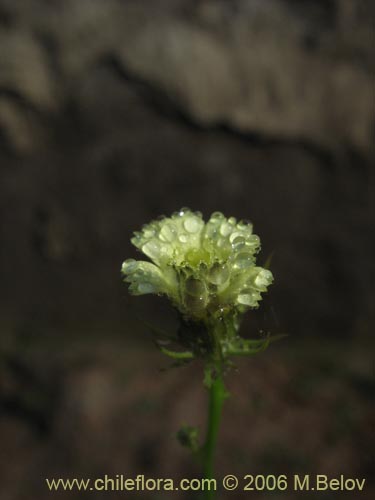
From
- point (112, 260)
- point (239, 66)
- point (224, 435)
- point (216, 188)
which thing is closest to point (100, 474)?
point (224, 435)

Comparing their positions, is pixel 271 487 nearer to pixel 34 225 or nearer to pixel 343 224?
pixel 343 224

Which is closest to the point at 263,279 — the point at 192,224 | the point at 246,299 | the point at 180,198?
the point at 246,299

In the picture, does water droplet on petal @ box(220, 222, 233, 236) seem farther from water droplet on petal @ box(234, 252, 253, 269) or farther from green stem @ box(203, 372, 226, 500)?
green stem @ box(203, 372, 226, 500)

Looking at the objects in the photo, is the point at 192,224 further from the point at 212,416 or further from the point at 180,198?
the point at 180,198

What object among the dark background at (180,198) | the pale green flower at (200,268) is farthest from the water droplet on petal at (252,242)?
the dark background at (180,198)

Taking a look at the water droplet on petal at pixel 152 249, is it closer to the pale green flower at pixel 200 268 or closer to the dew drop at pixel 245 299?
the pale green flower at pixel 200 268
